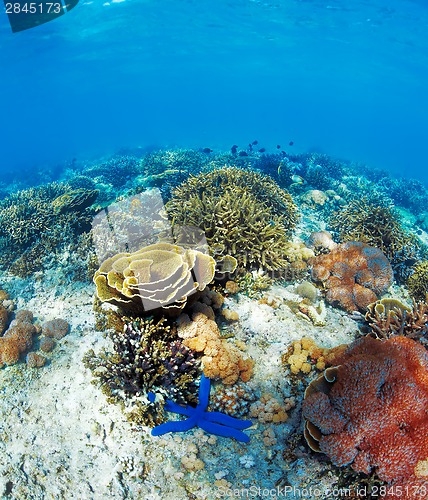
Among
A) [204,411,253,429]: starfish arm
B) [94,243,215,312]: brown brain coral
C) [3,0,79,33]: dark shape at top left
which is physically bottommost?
[204,411,253,429]: starfish arm

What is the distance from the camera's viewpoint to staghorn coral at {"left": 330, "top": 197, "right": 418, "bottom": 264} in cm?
890

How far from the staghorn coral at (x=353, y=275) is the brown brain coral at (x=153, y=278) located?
361cm

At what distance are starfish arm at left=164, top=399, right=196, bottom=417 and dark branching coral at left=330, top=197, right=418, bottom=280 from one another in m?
7.23

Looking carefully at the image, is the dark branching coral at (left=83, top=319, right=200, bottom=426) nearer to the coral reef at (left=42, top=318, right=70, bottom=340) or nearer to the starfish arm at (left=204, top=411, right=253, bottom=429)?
the starfish arm at (left=204, top=411, right=253, bottom=429)

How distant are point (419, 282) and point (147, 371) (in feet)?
24.9

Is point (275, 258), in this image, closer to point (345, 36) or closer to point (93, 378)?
point (93, 378)

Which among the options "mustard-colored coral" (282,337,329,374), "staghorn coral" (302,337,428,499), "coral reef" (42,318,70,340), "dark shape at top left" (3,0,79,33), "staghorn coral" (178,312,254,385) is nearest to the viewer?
"staghorn coral" (302,337,428,499)

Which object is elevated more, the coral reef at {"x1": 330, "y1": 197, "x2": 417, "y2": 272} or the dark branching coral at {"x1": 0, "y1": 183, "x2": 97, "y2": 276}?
the dark branching coral at {"x1": 0, "y1": 183, "x2": 97, "y2": 276}

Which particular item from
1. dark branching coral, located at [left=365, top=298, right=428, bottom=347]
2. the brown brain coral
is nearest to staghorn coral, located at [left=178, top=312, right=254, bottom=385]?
the brown brain coral

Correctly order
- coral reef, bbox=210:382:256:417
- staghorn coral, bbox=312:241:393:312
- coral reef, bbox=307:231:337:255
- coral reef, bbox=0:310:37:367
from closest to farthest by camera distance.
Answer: coral reef, bbox=210:382:256:417
coral reef, bbox=0:310:37:367
staghorn coral, bbox=312:241:393:312
coral reef, bbox=307:231:337:255

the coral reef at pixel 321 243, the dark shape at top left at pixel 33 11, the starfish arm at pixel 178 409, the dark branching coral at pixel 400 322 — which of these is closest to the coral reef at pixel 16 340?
the starfish arm at pixel 178 409

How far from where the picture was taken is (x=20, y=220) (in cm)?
945

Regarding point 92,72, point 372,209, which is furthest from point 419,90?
point 372,209

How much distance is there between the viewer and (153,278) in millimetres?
4656
